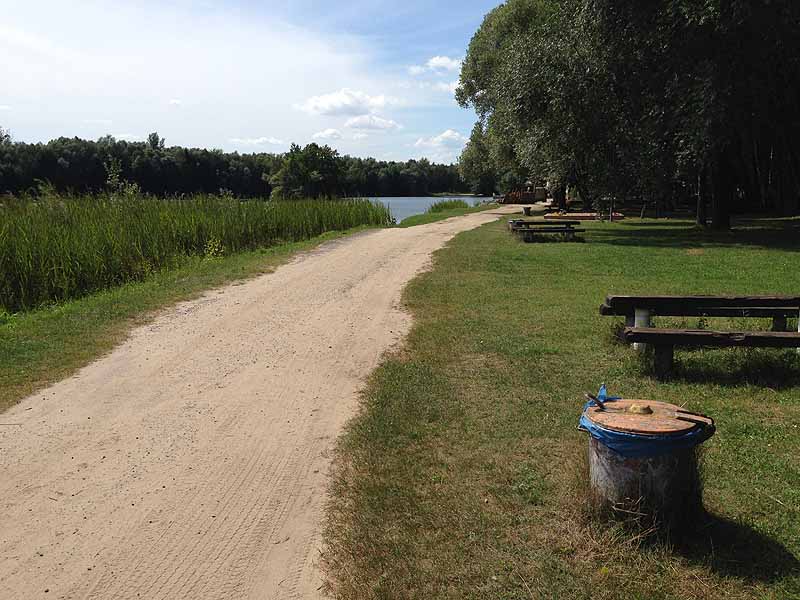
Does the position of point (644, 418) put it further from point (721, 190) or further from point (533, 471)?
point (721, 190)

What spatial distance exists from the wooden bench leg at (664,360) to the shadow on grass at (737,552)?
8.64 feet

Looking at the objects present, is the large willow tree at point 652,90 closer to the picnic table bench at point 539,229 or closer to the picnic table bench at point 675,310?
the picnic table bench at point 539,229

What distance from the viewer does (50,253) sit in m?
10.9

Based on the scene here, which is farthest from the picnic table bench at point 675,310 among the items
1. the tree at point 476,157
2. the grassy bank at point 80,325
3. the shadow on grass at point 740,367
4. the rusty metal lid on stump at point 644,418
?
the tree at point 476,157

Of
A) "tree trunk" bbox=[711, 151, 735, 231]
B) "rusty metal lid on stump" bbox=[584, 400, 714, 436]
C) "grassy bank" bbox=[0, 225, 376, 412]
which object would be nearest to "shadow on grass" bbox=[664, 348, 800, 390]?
"rusty metal lid on stump" bbox=[584, 400, 714, 436]

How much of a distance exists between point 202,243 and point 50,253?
520 centimetres

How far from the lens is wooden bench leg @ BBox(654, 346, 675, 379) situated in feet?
19.5

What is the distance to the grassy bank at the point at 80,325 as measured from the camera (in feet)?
20.3

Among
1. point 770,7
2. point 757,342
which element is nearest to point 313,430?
point 757,342

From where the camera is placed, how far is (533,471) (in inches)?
161

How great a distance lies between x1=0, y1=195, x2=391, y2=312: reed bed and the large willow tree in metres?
9.33

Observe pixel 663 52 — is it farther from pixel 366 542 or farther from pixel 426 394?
pixel 366 542

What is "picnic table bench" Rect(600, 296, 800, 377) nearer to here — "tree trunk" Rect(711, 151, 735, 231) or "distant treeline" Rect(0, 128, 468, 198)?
"distant treeline" Rect(0, 128, 468, 198)

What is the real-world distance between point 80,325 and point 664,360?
647cm
